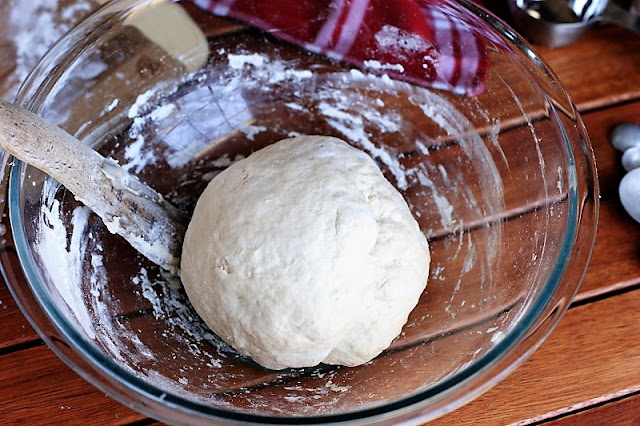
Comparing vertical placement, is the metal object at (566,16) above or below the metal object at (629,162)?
above

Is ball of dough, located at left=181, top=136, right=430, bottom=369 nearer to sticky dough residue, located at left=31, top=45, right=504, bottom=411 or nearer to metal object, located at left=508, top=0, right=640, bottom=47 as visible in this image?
sticky dough residue, located at left=31, top=45, right=504, bottom=411

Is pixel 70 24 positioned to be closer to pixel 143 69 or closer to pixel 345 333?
pixel 143 69

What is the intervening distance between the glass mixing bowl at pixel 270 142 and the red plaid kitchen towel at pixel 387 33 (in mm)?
15

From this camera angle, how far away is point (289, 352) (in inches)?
34.0

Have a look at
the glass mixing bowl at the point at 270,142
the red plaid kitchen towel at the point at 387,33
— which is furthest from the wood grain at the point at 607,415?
the red plaid kitchen towel at the point at 387,33

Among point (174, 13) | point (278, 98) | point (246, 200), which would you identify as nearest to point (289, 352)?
point (246, 200)

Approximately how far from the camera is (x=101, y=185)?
85 centimetres

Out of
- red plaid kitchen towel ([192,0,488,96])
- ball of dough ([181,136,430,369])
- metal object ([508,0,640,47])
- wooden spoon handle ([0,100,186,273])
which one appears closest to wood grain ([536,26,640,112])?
metal object ([508,0,640,47])

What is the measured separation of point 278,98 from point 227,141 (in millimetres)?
110

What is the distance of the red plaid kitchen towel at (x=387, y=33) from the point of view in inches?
39.1

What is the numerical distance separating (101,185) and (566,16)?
0.85m

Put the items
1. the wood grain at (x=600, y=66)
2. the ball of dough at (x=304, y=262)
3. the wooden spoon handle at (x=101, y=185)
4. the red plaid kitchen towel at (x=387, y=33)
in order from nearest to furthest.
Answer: the wooden spoon handle at (x=101, y=185) → the ball of dough at (x=304, y=262) → the red plaid kitchen towel at (x=387, y=33) → the wood grain at (x=600, y=66)

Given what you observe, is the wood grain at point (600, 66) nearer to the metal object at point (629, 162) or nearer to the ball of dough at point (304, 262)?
the metal object at point (629, 162)

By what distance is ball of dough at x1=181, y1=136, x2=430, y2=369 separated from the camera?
2.79ft
